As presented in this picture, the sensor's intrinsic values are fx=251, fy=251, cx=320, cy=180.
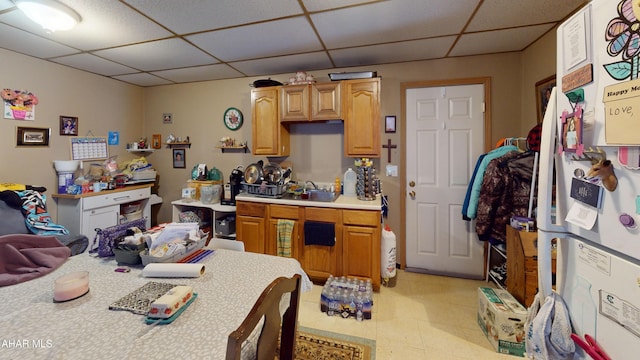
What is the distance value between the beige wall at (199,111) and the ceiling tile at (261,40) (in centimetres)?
66

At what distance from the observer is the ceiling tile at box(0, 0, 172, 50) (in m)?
1.83

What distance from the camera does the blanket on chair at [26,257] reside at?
1125 mm

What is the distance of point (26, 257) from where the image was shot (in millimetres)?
1199

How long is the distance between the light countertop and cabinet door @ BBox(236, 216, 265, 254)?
22cm

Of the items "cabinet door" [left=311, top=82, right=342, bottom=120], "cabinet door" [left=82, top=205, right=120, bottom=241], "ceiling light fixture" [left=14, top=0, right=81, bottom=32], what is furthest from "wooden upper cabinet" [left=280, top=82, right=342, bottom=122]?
"cabinet door" [left=82, top=205, right=120, bottom=241]

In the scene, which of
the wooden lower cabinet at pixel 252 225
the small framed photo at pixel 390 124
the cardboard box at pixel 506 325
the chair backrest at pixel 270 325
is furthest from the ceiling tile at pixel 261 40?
the cardboard box at pixel 506 325

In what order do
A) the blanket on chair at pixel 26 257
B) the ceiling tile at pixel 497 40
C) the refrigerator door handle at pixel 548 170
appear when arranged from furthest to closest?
the ceiling tile at pixel 497 40 < the blanket on chair at pixel 26 257 < the refrigerator door handle at pixel 548 170

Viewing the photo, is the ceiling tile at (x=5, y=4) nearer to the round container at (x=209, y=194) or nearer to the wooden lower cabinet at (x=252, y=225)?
the round container at (x=209, y=194)

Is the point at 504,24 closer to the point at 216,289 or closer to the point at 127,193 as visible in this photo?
the point at 216,289

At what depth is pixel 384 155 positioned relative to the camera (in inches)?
118

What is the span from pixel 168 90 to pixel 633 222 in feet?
15.2

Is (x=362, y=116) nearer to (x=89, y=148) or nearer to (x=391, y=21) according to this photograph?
(x=391, y=21)

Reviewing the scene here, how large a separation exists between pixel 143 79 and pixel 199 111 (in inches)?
33.7

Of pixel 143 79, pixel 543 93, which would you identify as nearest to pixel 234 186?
pixel 143 79
